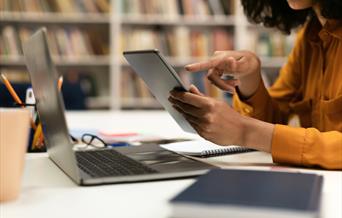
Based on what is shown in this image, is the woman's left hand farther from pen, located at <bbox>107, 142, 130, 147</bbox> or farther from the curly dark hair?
the curly dark hair

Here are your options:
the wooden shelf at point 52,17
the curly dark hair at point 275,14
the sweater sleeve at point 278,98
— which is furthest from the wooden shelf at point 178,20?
the sweater sleeve at point 278,98

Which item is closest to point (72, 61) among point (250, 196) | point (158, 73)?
point (158, 73)

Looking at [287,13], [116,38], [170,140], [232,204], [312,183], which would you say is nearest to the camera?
[232,204]

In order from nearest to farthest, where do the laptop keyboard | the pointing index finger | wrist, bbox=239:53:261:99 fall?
the laptop keyboard, the pointing index finger, wrist, bbox=239:53:261:99

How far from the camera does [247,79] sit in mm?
1329

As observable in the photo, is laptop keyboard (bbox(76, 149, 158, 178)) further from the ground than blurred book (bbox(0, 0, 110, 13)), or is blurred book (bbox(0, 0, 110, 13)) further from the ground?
blurred book (bbox(0, 0, 110, 13))

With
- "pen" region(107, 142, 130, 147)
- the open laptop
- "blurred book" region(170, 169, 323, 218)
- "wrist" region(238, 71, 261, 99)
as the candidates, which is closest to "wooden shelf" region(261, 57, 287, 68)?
"wrist" region(238, 71, 261, 99)

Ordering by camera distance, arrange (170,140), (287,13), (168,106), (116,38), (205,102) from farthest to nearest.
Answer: (116,38), (287,13), (170,140), (168,106), (205,102)

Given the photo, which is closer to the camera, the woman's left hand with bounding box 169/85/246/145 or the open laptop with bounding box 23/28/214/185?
the open laptop with bounding box 23/28/214/185

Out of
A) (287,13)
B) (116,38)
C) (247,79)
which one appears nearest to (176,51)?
(116,38)

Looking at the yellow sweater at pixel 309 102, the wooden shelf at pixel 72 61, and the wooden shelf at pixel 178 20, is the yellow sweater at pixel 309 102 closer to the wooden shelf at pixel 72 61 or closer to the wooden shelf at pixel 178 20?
the wooden shelf at pixel 178 20

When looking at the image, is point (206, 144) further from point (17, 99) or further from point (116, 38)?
point (116, 38)

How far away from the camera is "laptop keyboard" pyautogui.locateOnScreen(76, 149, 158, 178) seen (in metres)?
0.82

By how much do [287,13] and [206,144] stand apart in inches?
26.8
